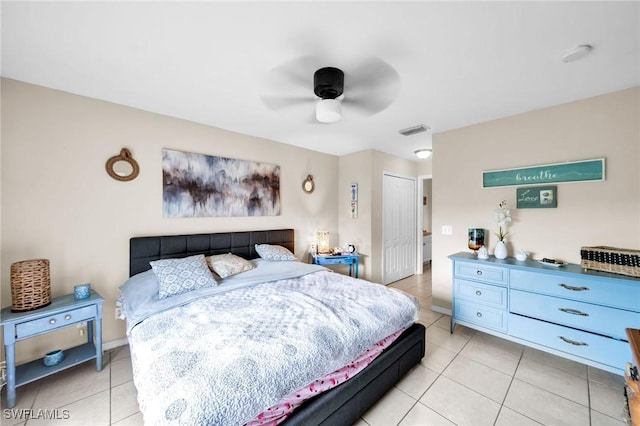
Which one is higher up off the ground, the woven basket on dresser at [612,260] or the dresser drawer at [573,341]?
the woven basket on dresser at [612,260]

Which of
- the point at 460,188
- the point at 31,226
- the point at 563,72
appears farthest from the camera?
the point at 460,188

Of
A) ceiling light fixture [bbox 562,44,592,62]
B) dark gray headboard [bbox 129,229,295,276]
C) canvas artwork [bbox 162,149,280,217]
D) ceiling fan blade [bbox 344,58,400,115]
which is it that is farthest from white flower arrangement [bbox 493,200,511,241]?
canvas artwork [bbox 162,149,280,217]

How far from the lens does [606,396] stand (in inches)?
71.2

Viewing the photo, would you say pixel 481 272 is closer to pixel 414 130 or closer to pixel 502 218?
pixel 502 218

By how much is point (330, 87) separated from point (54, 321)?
2765 mm

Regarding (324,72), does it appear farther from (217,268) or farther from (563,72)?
(217,268)

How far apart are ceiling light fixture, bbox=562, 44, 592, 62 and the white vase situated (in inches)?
68.4

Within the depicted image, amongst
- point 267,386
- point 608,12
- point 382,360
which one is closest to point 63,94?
point 267,386

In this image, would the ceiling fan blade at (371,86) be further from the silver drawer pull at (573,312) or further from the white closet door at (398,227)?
the silver drawer pull at (573,312)

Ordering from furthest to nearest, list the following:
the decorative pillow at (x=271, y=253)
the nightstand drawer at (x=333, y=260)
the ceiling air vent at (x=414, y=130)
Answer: the nightstand drawer at (x=333, y=260) < the decorative pillow at (x=271, y=253) < the ceiling air vent at (x=414, y=130)

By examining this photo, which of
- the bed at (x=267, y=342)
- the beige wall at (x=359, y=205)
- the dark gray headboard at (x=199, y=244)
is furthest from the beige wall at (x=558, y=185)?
the dark gray headboard at (x=199, y=244)

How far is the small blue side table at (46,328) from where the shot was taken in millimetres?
1685

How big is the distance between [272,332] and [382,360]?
0.87m

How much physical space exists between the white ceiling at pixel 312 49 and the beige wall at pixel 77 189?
0.23m
